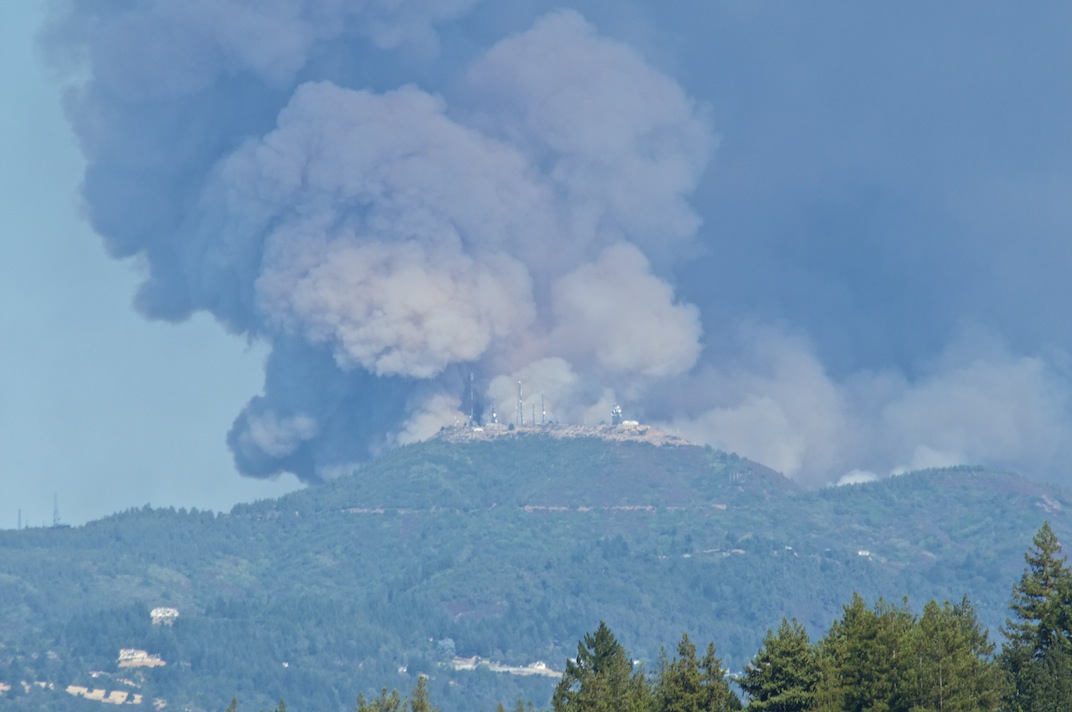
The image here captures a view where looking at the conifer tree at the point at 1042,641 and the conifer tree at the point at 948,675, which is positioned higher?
the conifer tree at the point at 1042,641

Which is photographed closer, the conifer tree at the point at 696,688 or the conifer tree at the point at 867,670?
the conifer tree at the point at 867,670

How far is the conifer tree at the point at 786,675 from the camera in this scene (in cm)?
5962

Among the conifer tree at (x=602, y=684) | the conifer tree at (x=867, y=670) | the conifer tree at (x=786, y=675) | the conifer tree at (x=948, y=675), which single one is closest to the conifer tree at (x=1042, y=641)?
the conifer tree at (x=948, y=675)

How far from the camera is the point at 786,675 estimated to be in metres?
60.0

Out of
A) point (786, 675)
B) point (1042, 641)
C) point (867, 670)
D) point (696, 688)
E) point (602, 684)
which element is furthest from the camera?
point (1042, 641)

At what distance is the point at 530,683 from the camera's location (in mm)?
188125

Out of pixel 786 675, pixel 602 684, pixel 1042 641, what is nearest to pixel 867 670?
pixel 786 675

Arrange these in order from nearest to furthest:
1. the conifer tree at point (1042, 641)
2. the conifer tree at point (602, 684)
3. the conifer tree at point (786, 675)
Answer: the conifer tree at point (786, 675), the conifer tree at point (602, 684), the conifer tree at point (1042, 641)

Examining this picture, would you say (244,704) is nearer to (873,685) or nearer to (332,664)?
(332,664)

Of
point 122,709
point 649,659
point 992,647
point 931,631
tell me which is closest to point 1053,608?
point 992,647

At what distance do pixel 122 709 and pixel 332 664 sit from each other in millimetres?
21079

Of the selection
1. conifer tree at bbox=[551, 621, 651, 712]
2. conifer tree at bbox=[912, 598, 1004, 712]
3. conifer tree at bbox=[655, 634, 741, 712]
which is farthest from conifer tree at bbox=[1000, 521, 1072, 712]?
conifer tree at bbox=[551, 621, 651, 712]

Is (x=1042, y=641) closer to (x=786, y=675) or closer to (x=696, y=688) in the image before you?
(x=786, y=675)

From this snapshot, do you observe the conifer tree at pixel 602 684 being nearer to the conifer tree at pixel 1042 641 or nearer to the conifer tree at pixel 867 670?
the conifer tree at pixel 867 670
